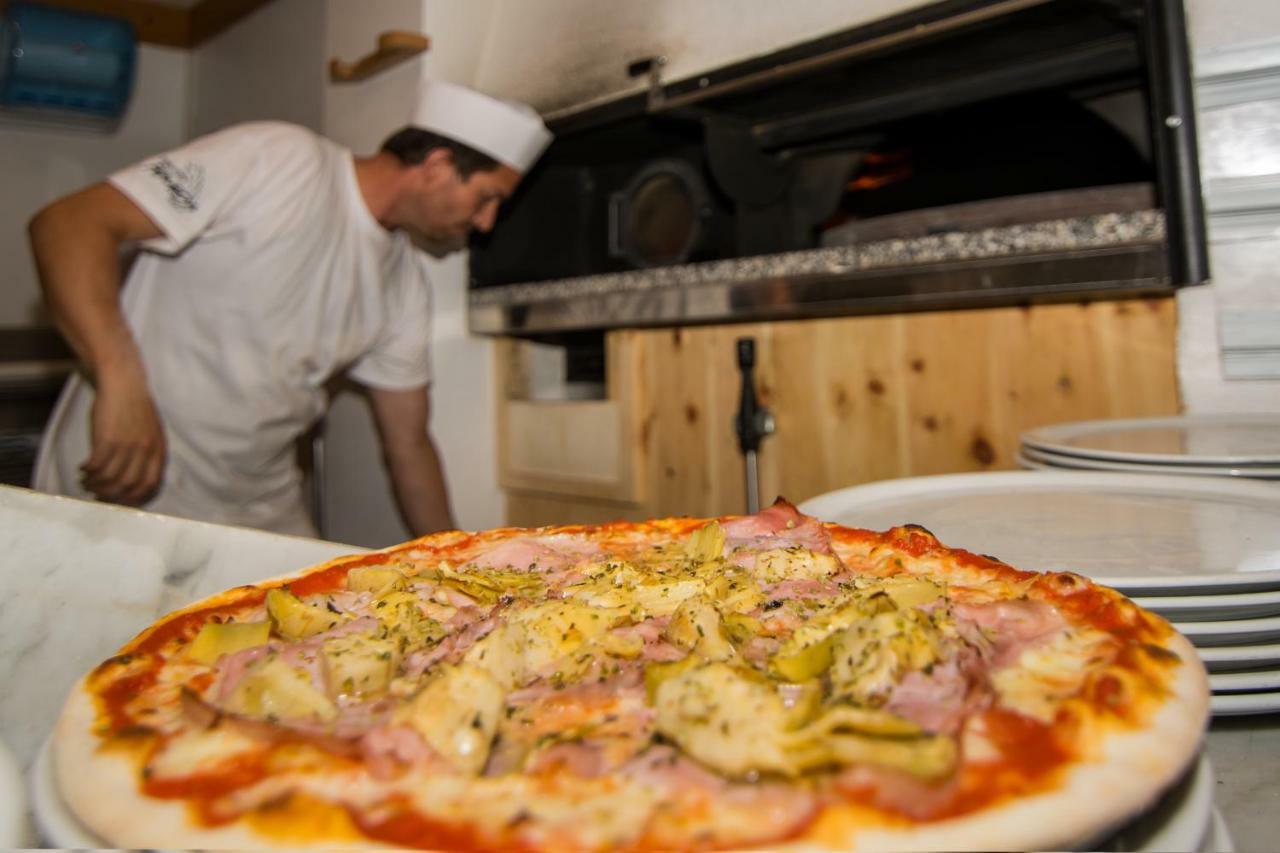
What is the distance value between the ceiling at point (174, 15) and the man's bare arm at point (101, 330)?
199 centimetres

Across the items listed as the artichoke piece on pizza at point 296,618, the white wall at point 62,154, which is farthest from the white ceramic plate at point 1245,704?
the white wall at point 62,154

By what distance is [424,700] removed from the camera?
0.36 meters

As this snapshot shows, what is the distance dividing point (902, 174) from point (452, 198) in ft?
3.16

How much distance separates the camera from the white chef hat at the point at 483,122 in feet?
5.89

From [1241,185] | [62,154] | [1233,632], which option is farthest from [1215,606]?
[62,154]

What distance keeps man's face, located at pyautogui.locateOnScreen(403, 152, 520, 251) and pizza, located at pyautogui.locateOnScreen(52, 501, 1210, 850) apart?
4.83ft

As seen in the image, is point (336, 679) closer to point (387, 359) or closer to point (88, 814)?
point (88, 814)

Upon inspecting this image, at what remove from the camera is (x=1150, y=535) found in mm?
656

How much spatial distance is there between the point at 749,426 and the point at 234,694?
1395 millimetres

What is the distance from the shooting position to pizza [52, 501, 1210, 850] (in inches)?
11.4

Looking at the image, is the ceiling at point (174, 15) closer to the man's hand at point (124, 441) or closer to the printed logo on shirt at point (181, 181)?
the printed logo on shirt at point (181, 181)

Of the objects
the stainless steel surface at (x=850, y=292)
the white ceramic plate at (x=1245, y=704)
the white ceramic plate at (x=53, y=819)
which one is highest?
the stainless steel surface at (x=850, y=292)

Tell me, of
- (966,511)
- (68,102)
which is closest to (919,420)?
(966,511)

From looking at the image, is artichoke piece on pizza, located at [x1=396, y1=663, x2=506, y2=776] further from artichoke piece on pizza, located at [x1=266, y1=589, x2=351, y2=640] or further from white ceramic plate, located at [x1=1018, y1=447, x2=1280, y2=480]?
white ceramic plate, located at [x1=1018, y1=447, x2=1280, y2=480]
